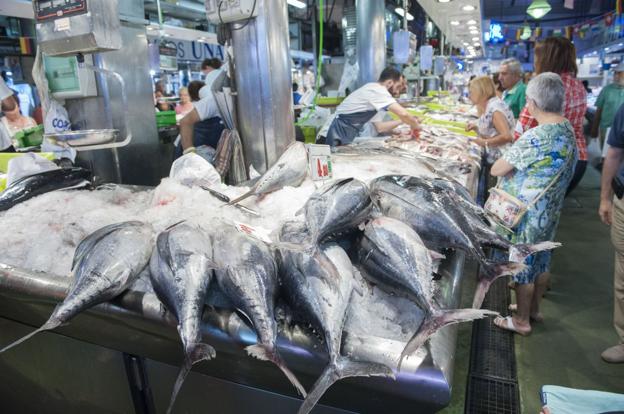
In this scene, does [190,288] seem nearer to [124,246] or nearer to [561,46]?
[124,246]

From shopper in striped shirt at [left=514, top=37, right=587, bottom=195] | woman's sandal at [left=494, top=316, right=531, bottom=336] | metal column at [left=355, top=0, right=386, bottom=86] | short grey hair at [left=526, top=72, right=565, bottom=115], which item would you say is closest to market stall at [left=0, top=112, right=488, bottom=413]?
short grey hair at [left=526, top=72, right=565, bottom=115]

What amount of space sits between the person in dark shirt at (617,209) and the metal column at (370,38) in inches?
192

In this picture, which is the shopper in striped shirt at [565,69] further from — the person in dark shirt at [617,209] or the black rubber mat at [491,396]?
the black rubber mat at [491,396]

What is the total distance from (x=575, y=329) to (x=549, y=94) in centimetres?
190

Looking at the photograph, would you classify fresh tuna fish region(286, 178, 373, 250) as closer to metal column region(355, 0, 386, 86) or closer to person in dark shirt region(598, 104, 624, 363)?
person in dark shirt region(598, 104, 624, 363)

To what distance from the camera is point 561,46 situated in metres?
4.05

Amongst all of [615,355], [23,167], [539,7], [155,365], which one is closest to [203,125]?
[23,167]

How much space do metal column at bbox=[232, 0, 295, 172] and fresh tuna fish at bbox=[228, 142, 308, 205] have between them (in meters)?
0.57

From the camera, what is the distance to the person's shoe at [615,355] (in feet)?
9.43

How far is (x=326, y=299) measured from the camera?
3.62 ft

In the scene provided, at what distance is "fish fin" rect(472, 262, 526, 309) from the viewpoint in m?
1.15

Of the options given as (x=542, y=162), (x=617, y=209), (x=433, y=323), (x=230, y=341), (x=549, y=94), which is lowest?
(x=617, y=209)

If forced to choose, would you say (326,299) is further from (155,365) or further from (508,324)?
(508,324)

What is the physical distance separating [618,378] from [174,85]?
701 inches
